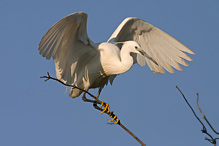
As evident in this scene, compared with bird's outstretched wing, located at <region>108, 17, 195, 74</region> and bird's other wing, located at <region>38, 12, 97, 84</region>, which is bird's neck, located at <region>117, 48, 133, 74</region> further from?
bird's outstretched wing, located at <region>108, 17, 195, 74</region>

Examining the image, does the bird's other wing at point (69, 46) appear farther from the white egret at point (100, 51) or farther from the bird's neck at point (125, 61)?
the bird's neck at point (125, 61)

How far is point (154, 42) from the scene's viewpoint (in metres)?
6.61

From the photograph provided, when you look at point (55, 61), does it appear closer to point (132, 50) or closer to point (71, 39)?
point (71, 39)

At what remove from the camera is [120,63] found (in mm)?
5734

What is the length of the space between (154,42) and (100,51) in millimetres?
1215

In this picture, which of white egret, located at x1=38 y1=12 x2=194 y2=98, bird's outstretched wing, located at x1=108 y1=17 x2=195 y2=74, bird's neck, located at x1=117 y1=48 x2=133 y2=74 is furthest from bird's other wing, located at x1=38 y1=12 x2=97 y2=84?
bird's outstretched wing, located at x1=108 y1=17 x2=195 y2=74

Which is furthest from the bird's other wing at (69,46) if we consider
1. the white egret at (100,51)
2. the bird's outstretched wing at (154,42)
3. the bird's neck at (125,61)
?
the bird's outstretched wing at (154,42)

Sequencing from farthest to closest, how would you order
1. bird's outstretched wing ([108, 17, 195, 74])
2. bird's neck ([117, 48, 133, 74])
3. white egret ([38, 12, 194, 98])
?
bird's outstretched wing ([108, 17, 195, 74]) → bird's neck ([117, 48, 133, 74]) → white egret ([38, 12, 194, 98])

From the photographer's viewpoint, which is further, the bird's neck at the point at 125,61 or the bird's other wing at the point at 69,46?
the bird's neck at the point at 125,61

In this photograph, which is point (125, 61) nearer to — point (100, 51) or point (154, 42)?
point (100, 51)

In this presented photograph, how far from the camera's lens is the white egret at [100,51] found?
5.11m

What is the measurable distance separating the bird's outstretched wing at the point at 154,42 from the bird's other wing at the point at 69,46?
877 mm

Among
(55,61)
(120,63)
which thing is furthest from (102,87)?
(55,61)

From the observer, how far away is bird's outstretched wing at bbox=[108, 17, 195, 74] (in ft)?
20.9
